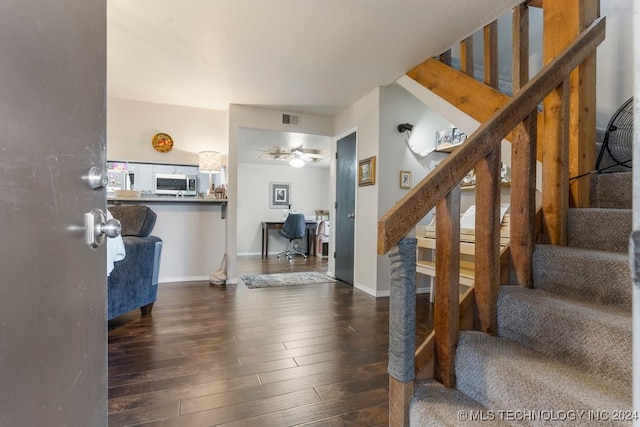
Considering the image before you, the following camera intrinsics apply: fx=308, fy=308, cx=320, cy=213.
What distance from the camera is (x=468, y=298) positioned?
1.38 m

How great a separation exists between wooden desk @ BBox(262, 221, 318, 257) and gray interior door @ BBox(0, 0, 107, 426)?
618 cm

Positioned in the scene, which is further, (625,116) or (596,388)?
(625,116)

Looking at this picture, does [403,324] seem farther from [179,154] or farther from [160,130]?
[160,130]

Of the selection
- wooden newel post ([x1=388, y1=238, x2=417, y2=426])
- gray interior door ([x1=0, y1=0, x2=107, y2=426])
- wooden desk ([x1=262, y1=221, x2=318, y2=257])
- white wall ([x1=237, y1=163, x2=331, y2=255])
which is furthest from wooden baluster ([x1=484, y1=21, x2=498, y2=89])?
white wall ([x1=237, y1=163, x2=331, y2=255])

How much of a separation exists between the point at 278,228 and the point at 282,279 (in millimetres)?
2834

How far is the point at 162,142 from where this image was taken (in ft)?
13.1

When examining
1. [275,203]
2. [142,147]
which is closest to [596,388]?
[142,147]

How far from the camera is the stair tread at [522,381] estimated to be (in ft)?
2.94

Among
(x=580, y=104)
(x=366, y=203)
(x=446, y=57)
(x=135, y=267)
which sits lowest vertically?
(x=135, y=267)

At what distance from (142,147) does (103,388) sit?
12.6ft

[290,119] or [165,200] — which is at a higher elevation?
[290,119]

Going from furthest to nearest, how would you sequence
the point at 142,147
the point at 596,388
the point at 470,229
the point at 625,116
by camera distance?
1. the point at 142,147
2. the point at 470,229
3. the point at 625,116
4. the point at 596,388

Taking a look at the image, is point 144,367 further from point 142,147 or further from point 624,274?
point 142,147

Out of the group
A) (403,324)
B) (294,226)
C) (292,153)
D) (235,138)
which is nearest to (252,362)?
(403,324)
